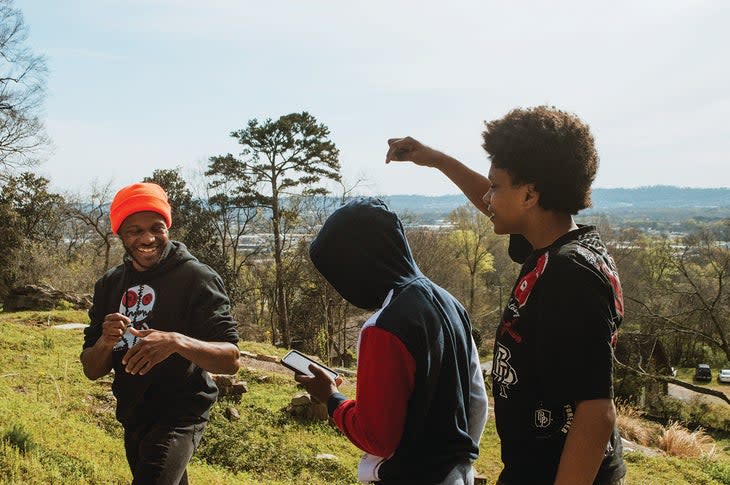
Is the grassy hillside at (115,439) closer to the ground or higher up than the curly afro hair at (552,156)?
closer to the ground

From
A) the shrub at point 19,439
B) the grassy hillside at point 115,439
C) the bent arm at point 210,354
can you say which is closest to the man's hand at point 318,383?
the bent arm at point 210,354

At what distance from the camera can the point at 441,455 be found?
170cm

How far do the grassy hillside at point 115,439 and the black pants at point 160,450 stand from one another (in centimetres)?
177

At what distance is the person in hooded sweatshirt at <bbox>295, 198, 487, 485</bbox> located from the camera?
161 centimetres

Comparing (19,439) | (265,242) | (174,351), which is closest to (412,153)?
(174,351)

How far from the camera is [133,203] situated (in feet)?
8.80

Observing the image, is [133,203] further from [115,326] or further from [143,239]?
[115,326]

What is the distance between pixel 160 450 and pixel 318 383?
0.84 meters

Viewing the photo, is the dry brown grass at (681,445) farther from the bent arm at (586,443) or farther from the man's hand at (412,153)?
the bent arm at (586,443)

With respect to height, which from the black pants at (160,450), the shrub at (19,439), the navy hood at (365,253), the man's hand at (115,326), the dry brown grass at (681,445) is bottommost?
the dry brown grass at (681,445)

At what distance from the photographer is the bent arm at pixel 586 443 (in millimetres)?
1497

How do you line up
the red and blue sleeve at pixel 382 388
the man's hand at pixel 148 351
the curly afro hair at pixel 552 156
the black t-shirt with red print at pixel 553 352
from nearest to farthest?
the black t-shirt with red print at pixel 553 352, the red and blue sleeve at pixel 382 388, the curly afro hair at pixel 552 156, the man's hand at pixel 148 351

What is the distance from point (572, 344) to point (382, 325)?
497mm

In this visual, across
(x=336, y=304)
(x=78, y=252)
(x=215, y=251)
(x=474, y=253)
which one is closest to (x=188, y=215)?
(x=215, y=251)
